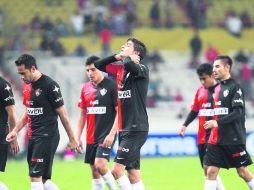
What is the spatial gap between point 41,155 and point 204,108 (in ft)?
11.6

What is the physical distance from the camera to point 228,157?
1184 centimetres

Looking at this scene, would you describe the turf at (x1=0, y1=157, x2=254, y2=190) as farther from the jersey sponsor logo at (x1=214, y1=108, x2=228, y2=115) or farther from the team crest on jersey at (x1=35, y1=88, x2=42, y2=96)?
the team crest on jersey at (x1=35, y1=88, x2=42, y2=96)

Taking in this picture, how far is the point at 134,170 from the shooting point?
38.2 ft

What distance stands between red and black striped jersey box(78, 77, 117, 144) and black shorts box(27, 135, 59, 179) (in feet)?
5.28

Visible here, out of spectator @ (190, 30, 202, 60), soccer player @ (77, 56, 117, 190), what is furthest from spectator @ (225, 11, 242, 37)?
soccer player @ (77, 56, 117, 190)

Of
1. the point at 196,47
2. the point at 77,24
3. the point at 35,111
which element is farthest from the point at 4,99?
the point at 77,24

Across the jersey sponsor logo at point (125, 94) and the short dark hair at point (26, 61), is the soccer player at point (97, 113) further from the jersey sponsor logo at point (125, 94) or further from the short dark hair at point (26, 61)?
the short dark hair at point (26, 61)

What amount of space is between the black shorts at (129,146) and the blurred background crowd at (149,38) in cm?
1462

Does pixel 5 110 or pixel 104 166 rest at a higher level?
pixel 5 110

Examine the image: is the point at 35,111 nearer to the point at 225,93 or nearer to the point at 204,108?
the point at 225,93

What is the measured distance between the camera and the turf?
15.8 m

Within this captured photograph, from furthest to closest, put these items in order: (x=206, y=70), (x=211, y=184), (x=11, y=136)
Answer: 1. (x=206, y=70)
2. (x=211, y=184)
3. (x=11, y=136)

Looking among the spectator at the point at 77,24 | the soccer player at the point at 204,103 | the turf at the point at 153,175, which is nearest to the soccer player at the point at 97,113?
the soccer player at the point at 204,103

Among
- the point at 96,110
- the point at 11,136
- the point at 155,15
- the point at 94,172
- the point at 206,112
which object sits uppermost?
the point at 155,15
